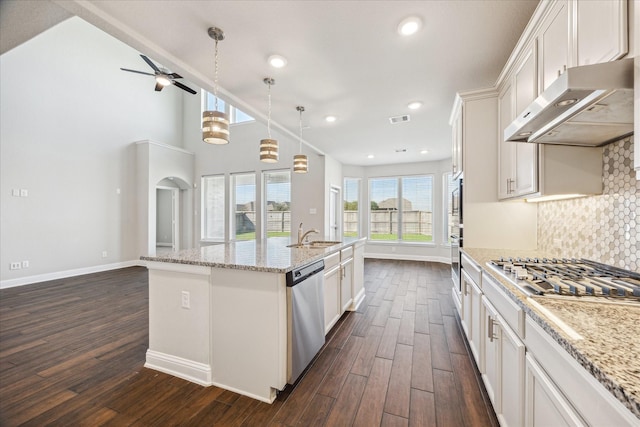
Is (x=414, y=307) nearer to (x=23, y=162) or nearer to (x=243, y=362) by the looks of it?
(x=243, y=362)

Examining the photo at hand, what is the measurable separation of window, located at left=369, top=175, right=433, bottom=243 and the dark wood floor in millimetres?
3986

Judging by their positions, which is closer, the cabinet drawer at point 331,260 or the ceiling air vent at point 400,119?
the cabinet drawer at point 331,260

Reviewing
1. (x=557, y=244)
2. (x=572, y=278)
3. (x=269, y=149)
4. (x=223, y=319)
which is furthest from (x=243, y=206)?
(x=572, y=278)

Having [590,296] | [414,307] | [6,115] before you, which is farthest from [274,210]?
[590,296]

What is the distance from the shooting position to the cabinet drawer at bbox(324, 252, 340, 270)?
8.54 feet

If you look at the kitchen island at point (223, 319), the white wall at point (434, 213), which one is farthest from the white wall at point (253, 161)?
the kitchen island at point (223, 319)

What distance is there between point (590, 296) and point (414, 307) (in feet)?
8.67

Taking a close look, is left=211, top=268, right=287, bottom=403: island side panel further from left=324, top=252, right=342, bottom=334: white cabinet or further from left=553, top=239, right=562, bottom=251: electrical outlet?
left=553, top=239, right=562, bottom=251: electrical outlet

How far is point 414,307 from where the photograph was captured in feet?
11.9

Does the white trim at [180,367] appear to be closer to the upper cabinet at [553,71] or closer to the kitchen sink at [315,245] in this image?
the kitchen sink at [315,245]

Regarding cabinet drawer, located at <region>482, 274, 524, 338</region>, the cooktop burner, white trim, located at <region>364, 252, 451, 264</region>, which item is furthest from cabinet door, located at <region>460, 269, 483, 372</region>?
white trim, located at <region>364, 252, 451, 264</region>

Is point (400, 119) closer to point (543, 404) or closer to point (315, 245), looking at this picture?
point (315, 245)

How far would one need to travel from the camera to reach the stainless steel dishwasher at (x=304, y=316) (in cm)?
188

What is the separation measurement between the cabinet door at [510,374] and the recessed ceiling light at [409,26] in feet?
6.86
